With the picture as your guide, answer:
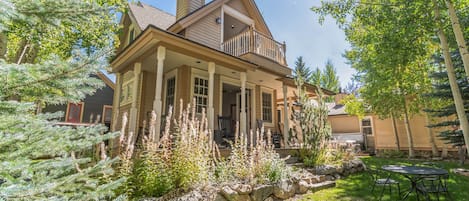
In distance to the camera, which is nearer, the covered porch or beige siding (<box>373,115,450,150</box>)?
the covered porch

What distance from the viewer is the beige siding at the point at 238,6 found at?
33.7 ft

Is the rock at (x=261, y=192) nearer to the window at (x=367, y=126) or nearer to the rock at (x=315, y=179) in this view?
the rock at (x=315, y=179)

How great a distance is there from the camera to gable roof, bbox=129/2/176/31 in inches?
379

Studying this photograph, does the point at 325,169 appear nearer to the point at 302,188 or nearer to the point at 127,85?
the point at 302,188

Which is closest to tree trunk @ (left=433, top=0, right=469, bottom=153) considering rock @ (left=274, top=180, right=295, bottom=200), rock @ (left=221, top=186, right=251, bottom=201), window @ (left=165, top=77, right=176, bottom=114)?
rock @ (left=274, top=180, right=295, bottom=200)

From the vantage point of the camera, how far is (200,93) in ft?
25.8

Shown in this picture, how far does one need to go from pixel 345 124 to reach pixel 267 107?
10.0 metres

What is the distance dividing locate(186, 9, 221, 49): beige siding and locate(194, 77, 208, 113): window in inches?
68.0

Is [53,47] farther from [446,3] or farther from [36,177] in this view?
[446,3]

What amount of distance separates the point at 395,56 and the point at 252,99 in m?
5.18

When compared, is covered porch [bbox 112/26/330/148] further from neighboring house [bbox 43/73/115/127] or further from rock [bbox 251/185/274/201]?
neighboring house [bbox 43/73/115/127]

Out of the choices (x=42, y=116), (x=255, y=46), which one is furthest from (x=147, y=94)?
(x=42, y=116)

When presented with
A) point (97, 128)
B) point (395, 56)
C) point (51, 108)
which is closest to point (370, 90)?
point (395, 56)

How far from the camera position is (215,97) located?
817 centimetres
